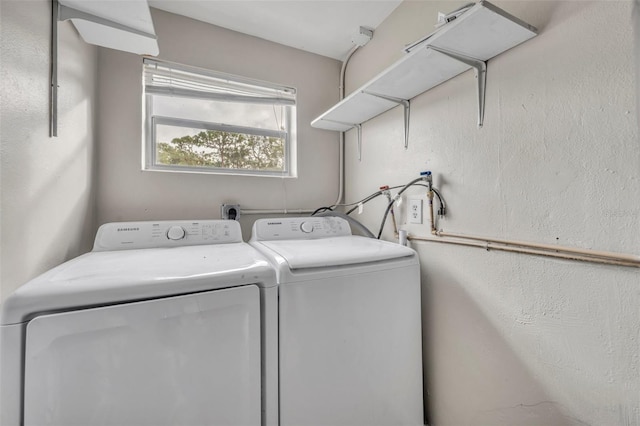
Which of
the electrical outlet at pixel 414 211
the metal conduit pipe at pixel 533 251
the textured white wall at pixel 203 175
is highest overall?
the textured white wall at pixel 203 175

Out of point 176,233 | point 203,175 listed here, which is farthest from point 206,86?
point 176,233

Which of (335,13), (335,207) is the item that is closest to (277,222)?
(335,207)

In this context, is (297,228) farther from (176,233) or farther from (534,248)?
(534,248)

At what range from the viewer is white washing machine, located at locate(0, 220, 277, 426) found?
2.03ft

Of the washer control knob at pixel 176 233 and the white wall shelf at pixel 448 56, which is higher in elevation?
the white wall shelf at pixel 448 56

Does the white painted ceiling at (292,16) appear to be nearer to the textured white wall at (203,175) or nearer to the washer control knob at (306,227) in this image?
the textured white wall at (203,175)

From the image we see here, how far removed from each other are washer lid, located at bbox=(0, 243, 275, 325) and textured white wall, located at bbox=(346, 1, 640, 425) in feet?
2.91

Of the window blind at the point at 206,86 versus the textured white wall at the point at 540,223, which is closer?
the textured white wall at the point at 540,223

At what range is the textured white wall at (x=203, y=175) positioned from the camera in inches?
58.6

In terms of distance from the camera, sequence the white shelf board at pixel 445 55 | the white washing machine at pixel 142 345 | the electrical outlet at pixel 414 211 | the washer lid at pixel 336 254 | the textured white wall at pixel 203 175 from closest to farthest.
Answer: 1. the white washing machine at pixel 142 345
2. the white shelf board at pixel 445 55
3. the washer lid at pixel 336 254
4. the electrical outlet at pixel 414 211
5. the textured white wall at pixel 203 175

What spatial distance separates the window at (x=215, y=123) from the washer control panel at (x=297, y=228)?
1.51ft

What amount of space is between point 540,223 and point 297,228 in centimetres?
114

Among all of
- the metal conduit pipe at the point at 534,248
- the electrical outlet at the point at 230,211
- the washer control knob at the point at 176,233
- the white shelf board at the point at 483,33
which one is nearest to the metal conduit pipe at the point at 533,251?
the metal conduit pipe at the point at 534,248

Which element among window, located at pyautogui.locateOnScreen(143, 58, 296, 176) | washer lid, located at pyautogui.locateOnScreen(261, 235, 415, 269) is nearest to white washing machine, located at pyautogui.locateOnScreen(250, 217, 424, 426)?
washer lid, located at pyautogui.locateOnScreen(261, 235, 415, 269)
